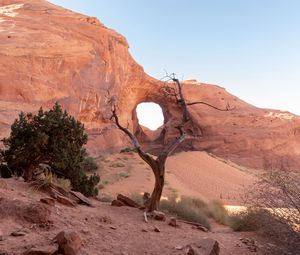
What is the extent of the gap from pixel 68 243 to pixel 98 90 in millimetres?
22963

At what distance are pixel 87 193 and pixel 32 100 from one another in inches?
484

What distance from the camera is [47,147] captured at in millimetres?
9297

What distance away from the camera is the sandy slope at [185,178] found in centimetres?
1539

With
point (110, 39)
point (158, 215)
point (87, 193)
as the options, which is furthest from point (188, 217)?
point (110, 39)

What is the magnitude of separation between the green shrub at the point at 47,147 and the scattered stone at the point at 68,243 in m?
5.42

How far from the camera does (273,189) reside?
18.8 feet

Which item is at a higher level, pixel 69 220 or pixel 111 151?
pixel 69 220

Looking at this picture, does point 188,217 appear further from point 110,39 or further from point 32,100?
point 110,39

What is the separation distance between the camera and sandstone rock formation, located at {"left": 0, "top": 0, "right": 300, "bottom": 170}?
20.5 metres

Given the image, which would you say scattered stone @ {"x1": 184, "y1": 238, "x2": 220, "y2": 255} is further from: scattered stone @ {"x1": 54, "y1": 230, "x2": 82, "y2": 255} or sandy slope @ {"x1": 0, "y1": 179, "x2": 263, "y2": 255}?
scattered stone @ {"x1": 54, "y1": 230, "x2": 82, "y2": 255}

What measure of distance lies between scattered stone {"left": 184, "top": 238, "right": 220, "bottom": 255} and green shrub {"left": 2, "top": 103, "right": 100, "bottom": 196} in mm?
5332

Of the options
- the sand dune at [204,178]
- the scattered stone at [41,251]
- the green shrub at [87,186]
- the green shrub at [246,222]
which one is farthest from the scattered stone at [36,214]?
the sand dune at [204,178]

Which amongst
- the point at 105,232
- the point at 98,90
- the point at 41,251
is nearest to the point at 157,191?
the point at 105,232

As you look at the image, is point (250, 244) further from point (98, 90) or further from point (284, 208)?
point (98, 90)
